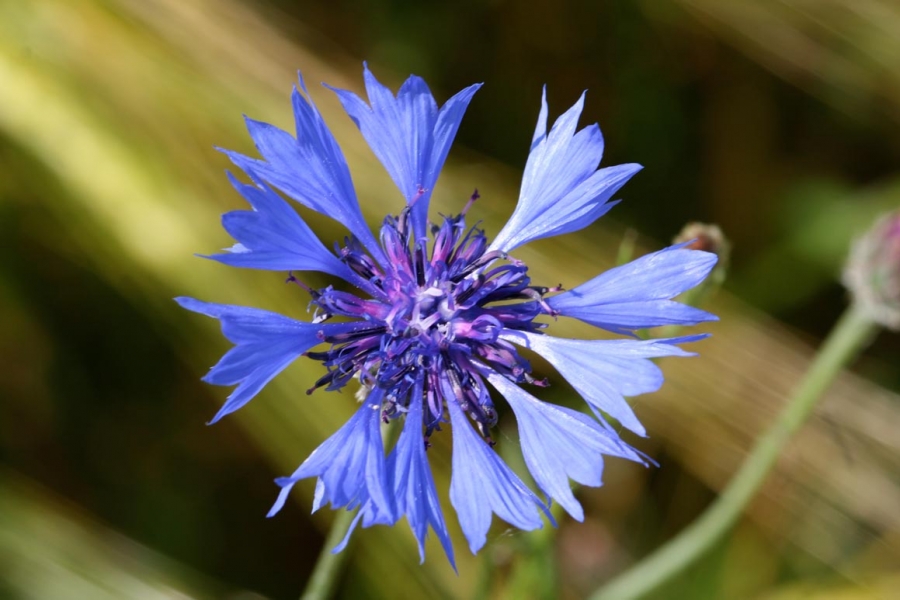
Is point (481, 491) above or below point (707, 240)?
below

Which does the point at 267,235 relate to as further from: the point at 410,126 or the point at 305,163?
the point at 410,126

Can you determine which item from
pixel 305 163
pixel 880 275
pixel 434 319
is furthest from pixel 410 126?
pixel 880 275

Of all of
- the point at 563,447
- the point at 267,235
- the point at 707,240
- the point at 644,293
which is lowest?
the point at 563,447

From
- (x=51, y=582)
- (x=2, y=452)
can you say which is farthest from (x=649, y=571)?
(x=2, y=452)

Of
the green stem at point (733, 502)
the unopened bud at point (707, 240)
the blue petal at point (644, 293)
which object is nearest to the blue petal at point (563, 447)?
the blue petal at point (644, 293)

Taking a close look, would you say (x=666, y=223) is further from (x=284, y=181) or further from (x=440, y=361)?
(x=284, y=181)

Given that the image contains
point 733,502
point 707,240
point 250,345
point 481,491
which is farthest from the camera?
point 733,502

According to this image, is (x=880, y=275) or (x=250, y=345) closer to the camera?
(x=250, y=345)

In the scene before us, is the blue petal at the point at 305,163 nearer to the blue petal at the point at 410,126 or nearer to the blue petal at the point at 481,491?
the blue petal at the point at 410,126

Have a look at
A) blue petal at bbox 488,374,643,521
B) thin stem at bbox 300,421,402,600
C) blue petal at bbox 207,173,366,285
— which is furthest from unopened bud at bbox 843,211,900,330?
blue petal at bbox 207,173,366,285
